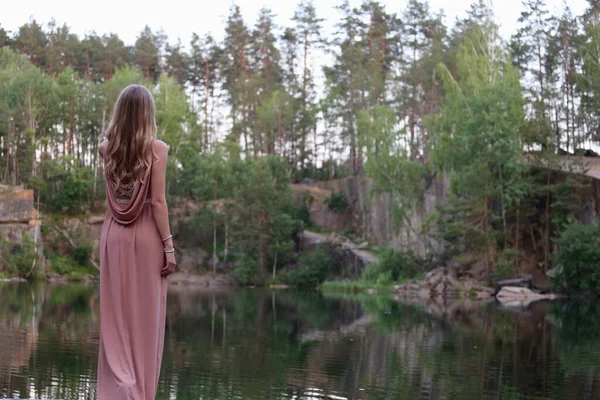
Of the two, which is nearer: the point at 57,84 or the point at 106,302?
the point at 106,302

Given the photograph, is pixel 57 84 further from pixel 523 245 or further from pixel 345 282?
pixel 523 245

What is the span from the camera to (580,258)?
3519cm

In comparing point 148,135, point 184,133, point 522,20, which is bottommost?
point 148,135

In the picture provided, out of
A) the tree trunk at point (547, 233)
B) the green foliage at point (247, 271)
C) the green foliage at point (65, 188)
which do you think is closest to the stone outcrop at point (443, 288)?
the tree trunk at point (547, 233)

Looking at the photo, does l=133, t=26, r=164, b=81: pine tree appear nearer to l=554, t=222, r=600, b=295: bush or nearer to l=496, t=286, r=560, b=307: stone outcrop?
l=496, t=286, r=560, b=307: stone outcrop

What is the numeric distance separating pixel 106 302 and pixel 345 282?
39.3 meters

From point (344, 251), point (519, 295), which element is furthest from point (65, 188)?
point (519, 295)

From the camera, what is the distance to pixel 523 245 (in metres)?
42.1

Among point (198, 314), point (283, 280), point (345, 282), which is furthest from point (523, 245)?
point (198, 314)

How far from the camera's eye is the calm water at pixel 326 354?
444 inches

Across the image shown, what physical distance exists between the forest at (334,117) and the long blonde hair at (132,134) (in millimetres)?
34327

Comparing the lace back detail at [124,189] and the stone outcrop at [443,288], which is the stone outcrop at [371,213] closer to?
the stone outcrop at [443,288]

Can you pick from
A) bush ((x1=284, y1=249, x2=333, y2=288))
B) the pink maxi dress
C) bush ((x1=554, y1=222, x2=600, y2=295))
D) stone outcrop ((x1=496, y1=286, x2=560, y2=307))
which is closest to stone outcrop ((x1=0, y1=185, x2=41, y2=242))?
bush ((x1=284, y1=249, x2=333, y2=288))

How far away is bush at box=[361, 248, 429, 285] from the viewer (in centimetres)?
4262
